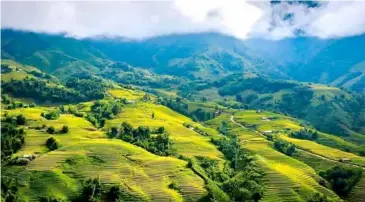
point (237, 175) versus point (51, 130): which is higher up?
point (51, 130)

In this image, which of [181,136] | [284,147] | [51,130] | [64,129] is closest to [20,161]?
[51,130]

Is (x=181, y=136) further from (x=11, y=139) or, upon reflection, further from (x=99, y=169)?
(x=11, y=139)

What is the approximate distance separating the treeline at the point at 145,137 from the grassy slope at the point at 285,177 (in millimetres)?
28534

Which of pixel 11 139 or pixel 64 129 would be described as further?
pixel 64 129

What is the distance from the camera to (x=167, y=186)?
121 m

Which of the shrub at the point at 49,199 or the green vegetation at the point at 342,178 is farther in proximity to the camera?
the green vegetation at the point at 342,178

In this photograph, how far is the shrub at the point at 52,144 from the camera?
137000mm

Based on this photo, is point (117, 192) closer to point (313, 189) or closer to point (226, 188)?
point (226, 188)

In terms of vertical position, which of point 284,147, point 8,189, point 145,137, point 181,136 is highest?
point 145,137

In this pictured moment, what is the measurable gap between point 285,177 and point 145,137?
47130 millimetres

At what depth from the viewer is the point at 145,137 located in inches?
6289

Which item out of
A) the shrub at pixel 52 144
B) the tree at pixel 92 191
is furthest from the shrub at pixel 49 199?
the shrub at pixel 52 144

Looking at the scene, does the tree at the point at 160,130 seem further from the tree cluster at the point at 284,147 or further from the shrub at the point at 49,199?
the shrub at the point at 49,199

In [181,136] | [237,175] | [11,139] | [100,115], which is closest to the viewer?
[11,139]
